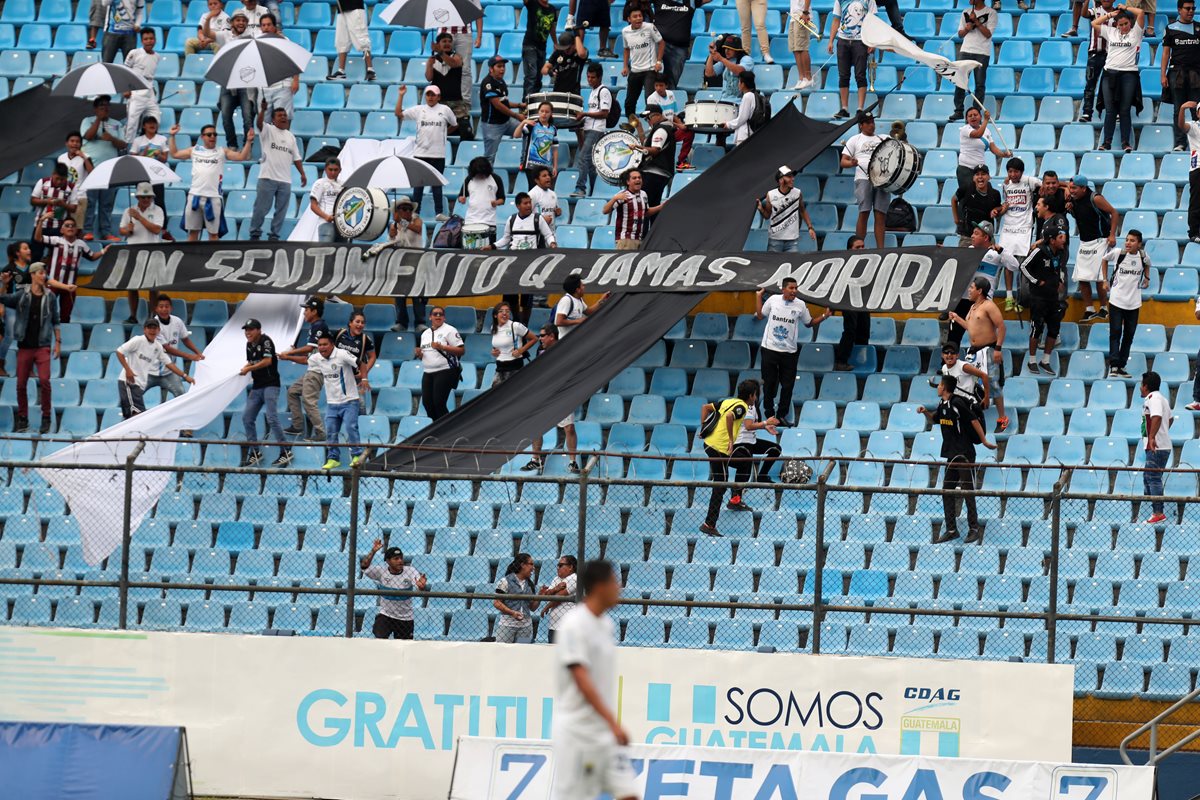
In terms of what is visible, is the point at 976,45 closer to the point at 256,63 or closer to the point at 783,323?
the point at 783,323

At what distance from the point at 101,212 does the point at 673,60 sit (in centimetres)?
701

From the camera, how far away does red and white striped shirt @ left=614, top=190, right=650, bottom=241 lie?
850 inches

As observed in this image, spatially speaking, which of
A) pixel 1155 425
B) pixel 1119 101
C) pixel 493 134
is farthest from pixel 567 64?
pixel 1155 425

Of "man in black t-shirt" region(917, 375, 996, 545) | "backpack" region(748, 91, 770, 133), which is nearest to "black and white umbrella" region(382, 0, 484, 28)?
"backpack" region(748, 91, 770, 133)

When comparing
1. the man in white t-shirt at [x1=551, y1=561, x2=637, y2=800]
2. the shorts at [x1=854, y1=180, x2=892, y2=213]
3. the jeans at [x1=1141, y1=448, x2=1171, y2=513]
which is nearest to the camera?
the man in white t-shirt at [x1=551, y1=561, x2=637, y2=800]

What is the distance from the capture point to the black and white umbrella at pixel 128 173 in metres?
21.6

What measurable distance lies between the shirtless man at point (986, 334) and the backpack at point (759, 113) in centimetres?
408

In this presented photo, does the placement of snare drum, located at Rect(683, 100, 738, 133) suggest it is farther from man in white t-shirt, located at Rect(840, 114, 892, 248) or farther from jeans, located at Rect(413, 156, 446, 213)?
jeans, located at Rect(413, 156, 446, 213)

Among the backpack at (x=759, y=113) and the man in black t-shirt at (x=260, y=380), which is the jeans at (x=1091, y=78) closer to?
the backpack at (x=759, y=113)

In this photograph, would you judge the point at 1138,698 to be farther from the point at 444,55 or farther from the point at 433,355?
the point at 444,55

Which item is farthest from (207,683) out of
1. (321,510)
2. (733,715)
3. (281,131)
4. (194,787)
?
(281,131)

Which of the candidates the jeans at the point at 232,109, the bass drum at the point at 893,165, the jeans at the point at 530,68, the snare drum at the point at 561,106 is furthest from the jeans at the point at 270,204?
the bass drum at the point at 893,165

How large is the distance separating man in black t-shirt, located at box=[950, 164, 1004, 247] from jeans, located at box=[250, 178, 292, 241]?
7608 mm

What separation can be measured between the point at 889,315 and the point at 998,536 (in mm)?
4116
